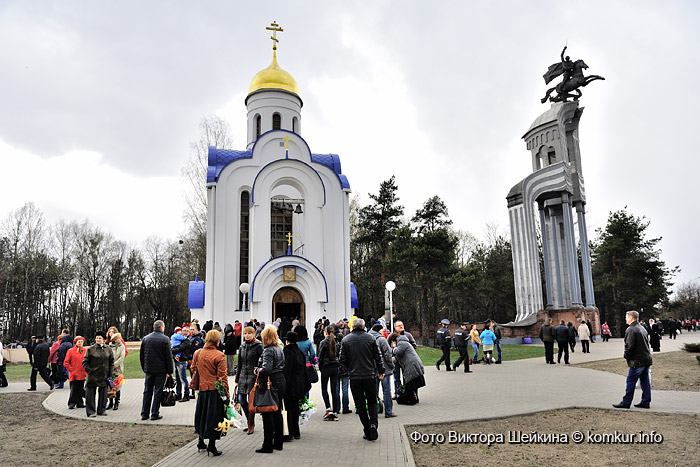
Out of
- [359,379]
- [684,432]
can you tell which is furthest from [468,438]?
[684,432]

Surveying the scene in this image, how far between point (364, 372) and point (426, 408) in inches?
119

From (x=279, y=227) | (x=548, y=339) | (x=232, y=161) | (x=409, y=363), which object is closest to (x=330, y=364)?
(x=409, y=363)

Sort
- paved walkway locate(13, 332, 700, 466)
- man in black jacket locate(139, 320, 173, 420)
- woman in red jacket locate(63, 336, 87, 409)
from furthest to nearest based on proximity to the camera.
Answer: woman in red jacket locate(63, 336, 87, 409)
man in black jacket locate(139, 320, 173, 420)
paved walkway locate(13, 332, 700, 466)

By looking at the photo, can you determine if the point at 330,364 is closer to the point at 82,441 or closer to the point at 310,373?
the point at 310,373

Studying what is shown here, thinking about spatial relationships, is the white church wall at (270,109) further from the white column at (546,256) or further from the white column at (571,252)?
the white column at (571,252)

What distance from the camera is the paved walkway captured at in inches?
235

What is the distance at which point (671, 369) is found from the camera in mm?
13625

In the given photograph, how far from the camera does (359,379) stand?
6.70 m

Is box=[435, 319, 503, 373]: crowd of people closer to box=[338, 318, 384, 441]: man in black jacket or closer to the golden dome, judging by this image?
box=[338, 318, 384, 441]: man in black jacket

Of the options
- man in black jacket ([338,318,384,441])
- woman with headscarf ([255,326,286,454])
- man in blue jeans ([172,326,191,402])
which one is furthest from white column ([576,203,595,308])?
woman with headscarf ([255,326,286,454])

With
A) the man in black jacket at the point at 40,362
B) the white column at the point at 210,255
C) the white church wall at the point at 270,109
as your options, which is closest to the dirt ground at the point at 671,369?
the man in black jacket at the point at 40,362

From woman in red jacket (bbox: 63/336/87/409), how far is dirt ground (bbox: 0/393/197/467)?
0.64 metres

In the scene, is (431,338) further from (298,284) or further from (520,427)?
(520,427)

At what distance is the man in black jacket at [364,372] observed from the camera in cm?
661
